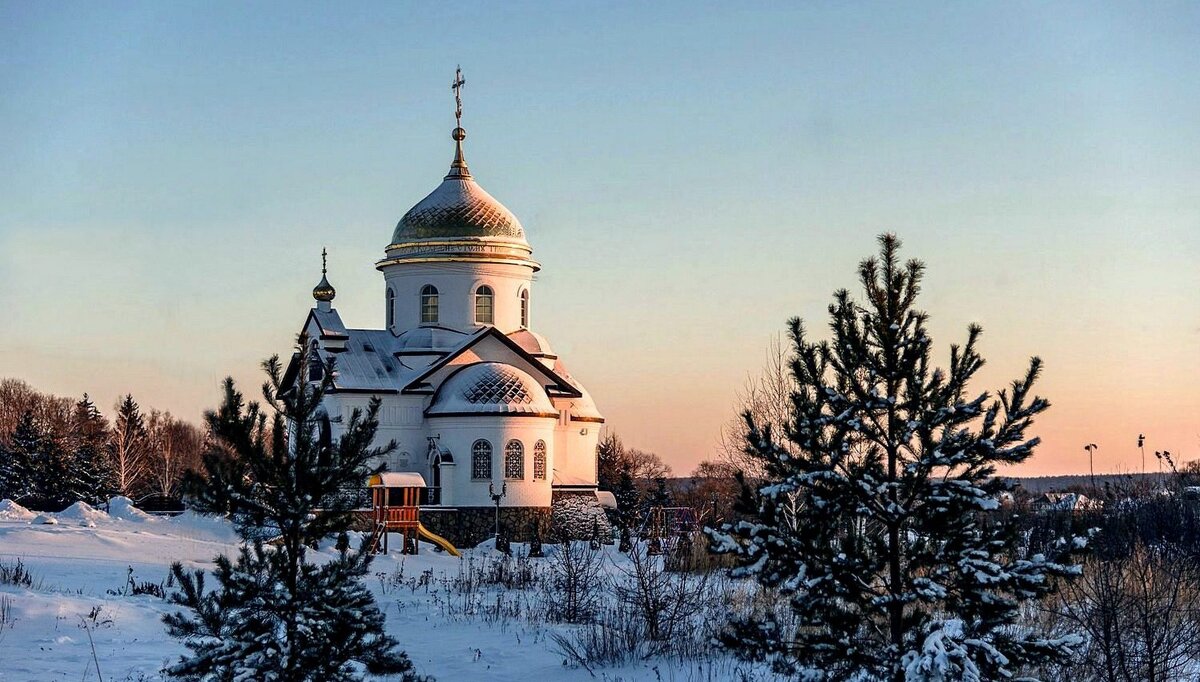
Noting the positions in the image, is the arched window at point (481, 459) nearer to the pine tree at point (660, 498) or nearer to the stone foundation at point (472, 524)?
the stone foundation at point (472, 524)

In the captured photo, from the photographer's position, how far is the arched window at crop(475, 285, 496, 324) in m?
41.4

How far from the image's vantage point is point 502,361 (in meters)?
40.6

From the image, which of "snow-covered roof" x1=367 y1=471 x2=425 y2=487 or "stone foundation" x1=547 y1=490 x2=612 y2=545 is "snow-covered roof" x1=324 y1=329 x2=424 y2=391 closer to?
"snow-covered roof" x1=367 y1=471 x2=425 y2=487

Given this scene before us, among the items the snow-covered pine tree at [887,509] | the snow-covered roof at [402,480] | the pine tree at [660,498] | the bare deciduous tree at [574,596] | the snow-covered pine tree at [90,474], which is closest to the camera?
the snow-covered pine tree at [887,509]

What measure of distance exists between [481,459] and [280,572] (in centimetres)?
2905

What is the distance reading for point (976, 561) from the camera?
7.62 meters

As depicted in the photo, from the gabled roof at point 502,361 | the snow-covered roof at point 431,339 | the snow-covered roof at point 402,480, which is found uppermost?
the snow-covered roof at point 431,339

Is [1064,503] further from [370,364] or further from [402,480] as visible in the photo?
[370,364]

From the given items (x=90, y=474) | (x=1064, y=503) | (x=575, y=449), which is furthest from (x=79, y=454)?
(x=1064, y=503)

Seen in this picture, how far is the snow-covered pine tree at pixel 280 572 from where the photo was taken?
27.8 feet

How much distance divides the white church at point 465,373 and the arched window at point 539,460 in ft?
0.12

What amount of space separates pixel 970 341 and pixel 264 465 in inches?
167

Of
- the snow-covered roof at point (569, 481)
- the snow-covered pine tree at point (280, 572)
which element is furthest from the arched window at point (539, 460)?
the snow-covered pine tree at point (280, 572)

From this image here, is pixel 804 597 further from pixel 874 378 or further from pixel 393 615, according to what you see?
pixel 393 615
